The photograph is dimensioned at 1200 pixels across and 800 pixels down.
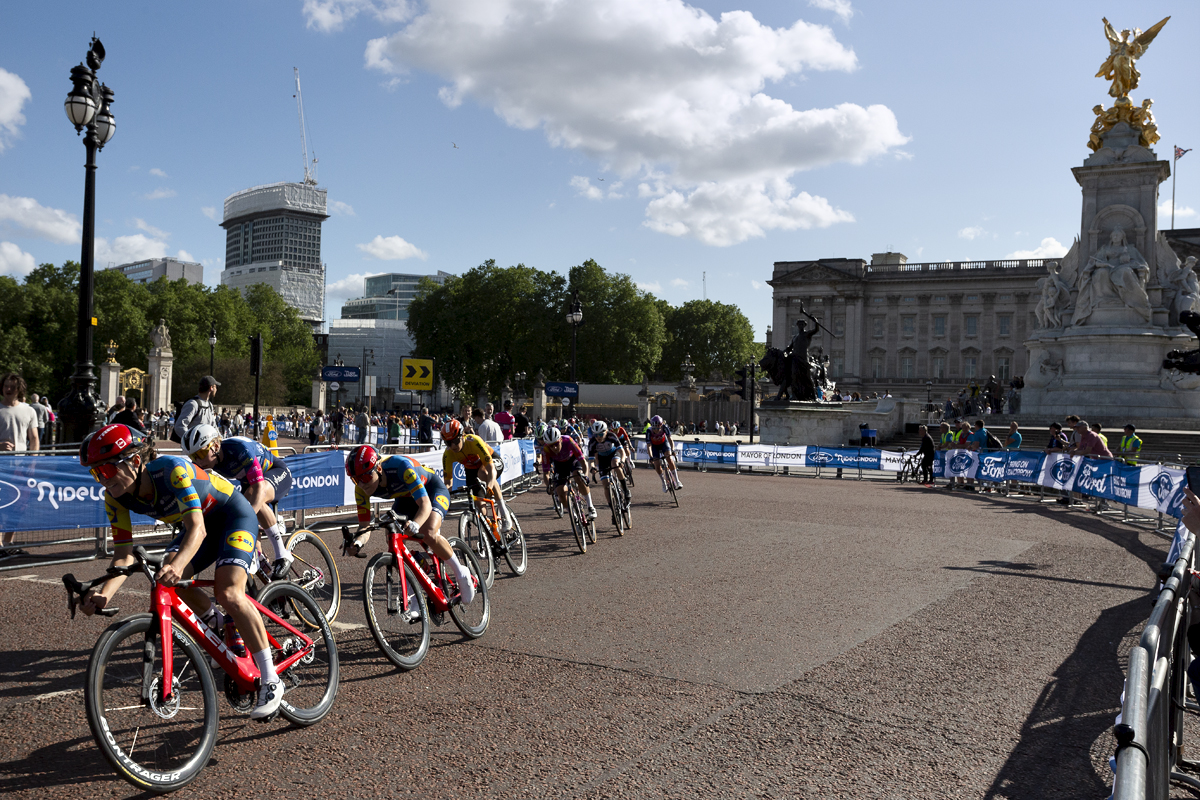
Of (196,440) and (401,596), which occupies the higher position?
(196,440)

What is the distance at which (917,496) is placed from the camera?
2027 cm

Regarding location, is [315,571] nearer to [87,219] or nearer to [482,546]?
[482,546]

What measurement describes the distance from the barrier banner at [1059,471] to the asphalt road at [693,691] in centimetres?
854

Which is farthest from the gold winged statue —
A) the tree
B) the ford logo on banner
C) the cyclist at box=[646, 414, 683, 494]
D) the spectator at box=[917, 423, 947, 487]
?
the tree

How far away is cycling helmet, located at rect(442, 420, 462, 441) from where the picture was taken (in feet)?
29.4

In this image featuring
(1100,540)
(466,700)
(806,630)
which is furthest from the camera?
(1100,540)

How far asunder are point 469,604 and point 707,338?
87120mm

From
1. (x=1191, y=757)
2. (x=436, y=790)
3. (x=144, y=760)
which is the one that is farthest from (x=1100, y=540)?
(x=144, y=760)

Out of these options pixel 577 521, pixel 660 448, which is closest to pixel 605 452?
pixel 577 521

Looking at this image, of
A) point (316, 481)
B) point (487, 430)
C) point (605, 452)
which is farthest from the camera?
point (487, 430)

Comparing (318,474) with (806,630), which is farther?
(318,474)

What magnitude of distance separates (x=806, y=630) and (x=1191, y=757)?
2.88 m

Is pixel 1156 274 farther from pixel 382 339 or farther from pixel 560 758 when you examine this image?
pixel 382 339

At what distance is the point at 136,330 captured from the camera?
66.5m
